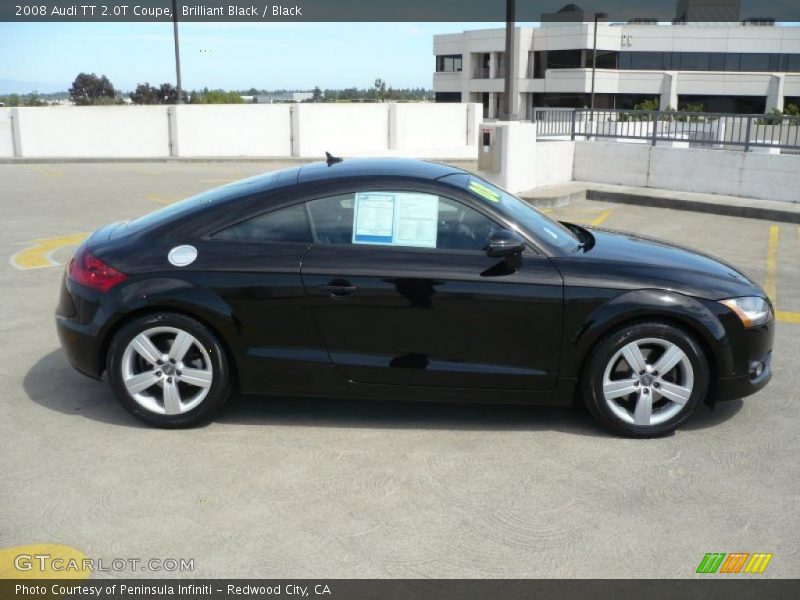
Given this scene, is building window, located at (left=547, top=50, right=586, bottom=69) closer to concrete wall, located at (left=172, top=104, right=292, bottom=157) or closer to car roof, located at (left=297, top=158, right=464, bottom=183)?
concrete wall, located at (left=172, top=104, right=292, bottom=157)

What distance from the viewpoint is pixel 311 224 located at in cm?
470

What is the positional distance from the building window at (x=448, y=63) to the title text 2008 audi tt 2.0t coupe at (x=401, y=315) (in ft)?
283

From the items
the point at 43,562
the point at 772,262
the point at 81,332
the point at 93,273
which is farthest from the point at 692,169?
the point at 43,562

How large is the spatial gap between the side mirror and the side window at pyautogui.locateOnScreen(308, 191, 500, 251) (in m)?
0.12

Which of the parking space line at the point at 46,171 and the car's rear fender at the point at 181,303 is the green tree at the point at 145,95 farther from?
the car's rear fender at the point at 181,303

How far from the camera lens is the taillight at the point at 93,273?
4664 millimetres

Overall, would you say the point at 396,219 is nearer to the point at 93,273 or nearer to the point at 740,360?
the point at 93,273

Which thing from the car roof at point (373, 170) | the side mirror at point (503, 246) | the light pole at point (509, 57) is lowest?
the side mirror at point (503, 246)

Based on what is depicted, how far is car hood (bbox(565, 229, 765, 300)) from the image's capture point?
15.1ft

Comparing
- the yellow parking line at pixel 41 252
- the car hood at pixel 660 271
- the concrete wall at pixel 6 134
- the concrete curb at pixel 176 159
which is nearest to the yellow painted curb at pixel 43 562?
the car hood at pixel 660 271

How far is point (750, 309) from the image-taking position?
15.4 feet

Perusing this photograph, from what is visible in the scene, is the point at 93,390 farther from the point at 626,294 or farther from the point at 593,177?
the point at 593,177

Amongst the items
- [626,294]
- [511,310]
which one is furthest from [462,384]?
[626,294]

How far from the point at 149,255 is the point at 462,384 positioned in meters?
1.95
